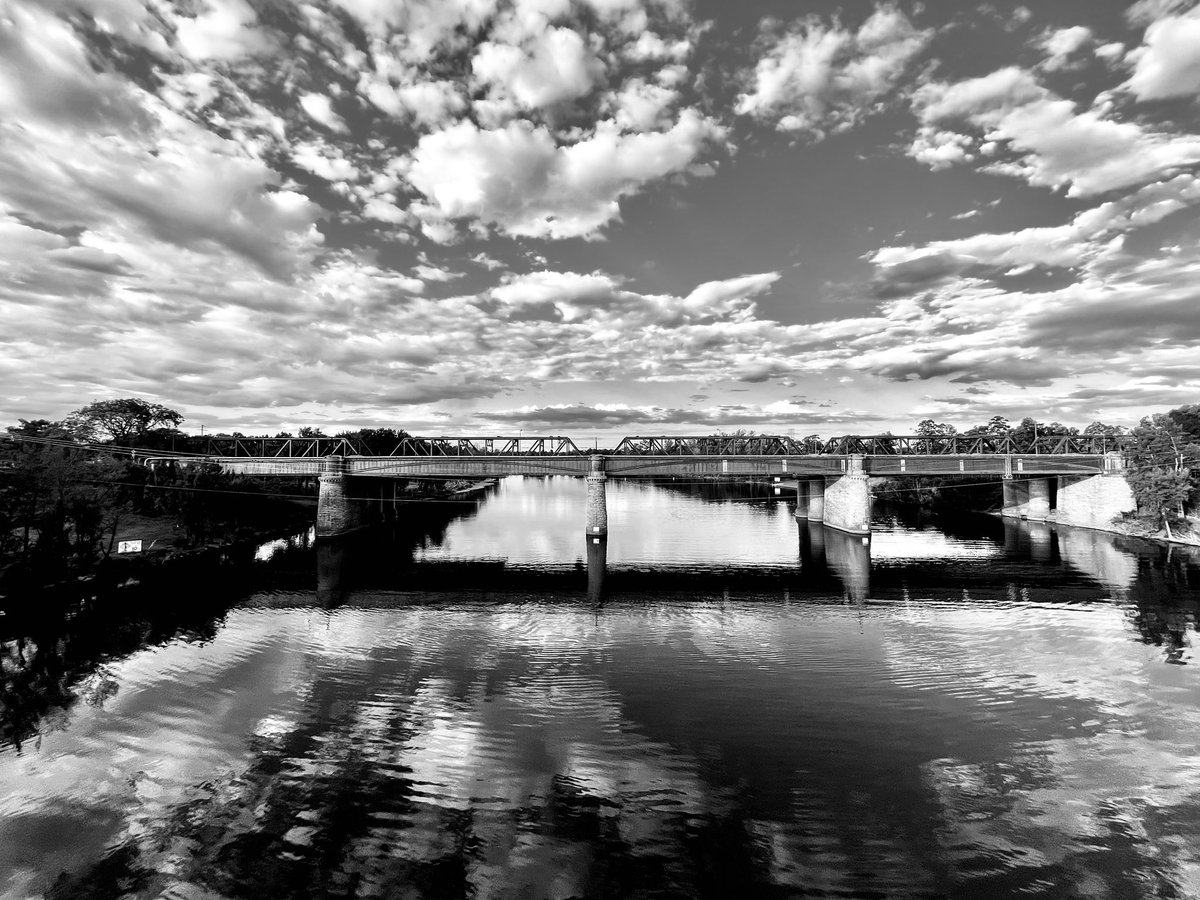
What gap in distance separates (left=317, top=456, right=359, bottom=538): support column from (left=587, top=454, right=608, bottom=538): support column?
4197cm

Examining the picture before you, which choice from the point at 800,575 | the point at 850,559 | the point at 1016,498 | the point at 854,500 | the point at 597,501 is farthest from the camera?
the point at 1016,498

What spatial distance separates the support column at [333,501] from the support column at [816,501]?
281 feet

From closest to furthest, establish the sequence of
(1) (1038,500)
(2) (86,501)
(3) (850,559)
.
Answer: (2) (86,501)
(3) (850,559)
(1) (1038,500)

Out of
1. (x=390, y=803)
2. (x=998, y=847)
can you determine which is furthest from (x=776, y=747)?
(x=390, y=803)

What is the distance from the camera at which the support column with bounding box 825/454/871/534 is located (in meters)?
80.1

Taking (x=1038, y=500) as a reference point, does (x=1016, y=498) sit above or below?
above

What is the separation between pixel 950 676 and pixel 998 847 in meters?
14.7

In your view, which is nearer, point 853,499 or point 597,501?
point 597,501

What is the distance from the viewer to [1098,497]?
83250 millimetres

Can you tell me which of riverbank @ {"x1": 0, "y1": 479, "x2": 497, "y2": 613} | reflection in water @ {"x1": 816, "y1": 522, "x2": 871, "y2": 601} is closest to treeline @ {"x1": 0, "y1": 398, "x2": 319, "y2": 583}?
riverbank @ {"x1": 0, "y1": 479, "x2": 497, "y2": 613}

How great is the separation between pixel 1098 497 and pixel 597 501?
8104 centimetres

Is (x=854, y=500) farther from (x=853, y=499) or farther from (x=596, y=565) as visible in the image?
(x=596, y=565)

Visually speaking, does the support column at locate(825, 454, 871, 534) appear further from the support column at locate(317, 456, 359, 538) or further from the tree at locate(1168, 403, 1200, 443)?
the support column at locate(317, 456, 359, 538)

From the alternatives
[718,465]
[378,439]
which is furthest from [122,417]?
[718,465]
